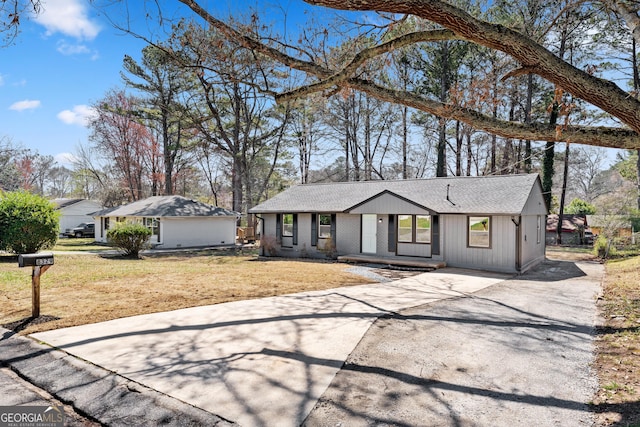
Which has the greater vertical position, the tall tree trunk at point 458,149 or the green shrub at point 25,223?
the tall tree trunk at point 458,149

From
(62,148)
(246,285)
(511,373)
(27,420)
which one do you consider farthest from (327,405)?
(62,148)

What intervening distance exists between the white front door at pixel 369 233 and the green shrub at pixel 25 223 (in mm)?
12588

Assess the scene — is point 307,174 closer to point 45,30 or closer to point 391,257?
point 391,257

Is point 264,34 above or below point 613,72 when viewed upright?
below

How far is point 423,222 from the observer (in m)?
14.9

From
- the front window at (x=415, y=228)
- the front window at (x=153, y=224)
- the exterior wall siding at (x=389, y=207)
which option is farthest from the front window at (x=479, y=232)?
the front window at (x=153, y=224)

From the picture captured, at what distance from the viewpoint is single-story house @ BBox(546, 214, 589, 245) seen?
2316 cm

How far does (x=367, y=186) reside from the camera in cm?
1881

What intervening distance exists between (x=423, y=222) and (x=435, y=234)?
79 cm

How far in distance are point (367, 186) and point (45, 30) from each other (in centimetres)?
1424

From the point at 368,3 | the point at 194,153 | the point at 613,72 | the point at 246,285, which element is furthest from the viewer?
the point at 194,153

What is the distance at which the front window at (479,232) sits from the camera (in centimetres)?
1341

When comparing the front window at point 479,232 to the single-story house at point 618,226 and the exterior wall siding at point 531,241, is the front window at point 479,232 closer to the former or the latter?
the exterior wall siding at point 531,241

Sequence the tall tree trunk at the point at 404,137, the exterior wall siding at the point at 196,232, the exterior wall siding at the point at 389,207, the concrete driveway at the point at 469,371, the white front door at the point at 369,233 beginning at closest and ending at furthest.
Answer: the concrete driveway at the point at 469,371
the exterior wall siding at the point at 389,207
the white front door at the point at 369,233
the exterior wall siding at the point at 196,232
the tall tree trunk at the point at 404,137
